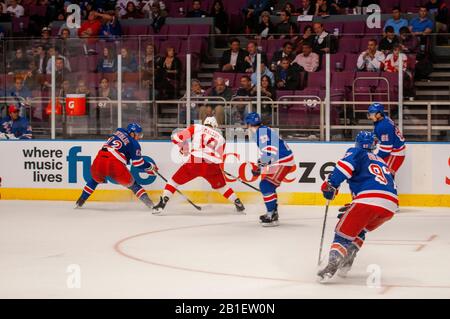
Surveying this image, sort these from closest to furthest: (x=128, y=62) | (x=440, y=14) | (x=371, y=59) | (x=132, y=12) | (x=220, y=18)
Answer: (x=371, y=59)
(x=128, y=62)
(x=440, y=14)
(x=220, y=18)
(x=132, y=12)

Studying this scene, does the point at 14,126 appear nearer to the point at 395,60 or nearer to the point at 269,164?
the point at 269,164

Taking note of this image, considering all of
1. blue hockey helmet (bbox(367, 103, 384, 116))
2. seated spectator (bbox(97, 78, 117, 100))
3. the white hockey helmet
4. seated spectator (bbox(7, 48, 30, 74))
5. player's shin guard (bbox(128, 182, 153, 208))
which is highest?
seated spectator (bbox(7, 48, 30, 74))

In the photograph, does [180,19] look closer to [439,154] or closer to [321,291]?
[439,154]

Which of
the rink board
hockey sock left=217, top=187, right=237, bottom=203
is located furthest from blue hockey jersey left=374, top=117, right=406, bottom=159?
hockey sock left=217, top=187, right=237, bottom=203

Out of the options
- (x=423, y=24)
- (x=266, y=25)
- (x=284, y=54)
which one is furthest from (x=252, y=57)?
(x=423, y=24)

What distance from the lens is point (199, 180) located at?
1318 centimetres

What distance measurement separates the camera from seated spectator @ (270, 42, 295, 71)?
13.1 metres

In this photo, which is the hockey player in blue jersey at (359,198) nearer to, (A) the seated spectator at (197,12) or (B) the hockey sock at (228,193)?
(B) the hockey sock at (228,193)

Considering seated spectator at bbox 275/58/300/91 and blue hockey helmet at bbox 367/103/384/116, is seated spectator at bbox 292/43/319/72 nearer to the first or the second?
seated spectator at bbox 275/58/300/91

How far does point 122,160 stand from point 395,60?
357 cm

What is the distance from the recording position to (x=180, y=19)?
1614cm

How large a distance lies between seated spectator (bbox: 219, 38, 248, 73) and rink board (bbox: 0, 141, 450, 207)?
39.7 inches

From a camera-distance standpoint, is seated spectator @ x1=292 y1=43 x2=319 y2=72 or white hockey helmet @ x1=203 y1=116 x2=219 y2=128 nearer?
white hockey helmet @ x1=203 y1=116 x2=219 y2=128
